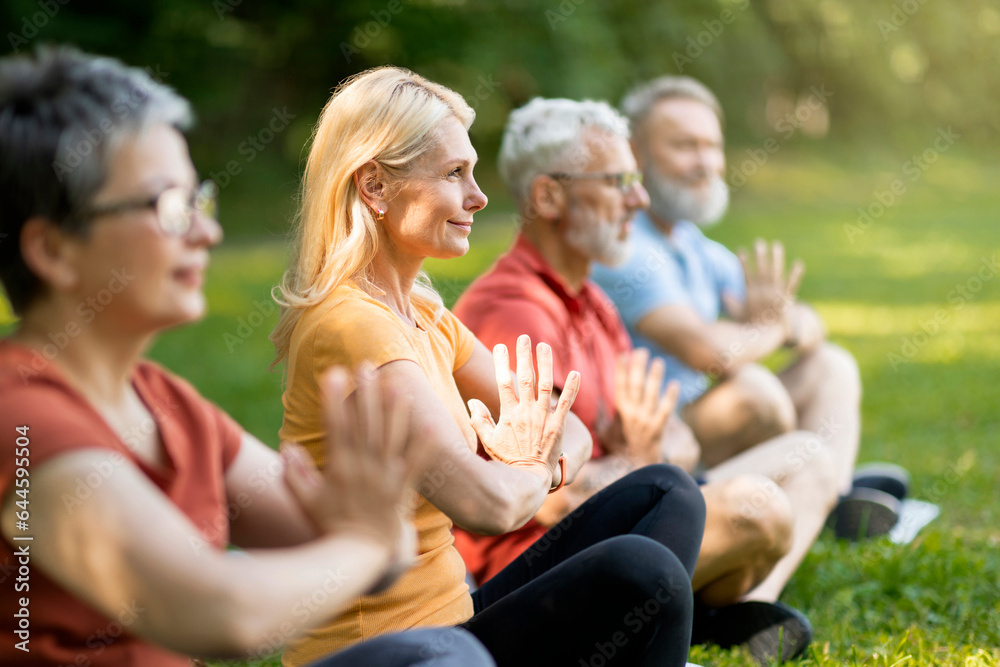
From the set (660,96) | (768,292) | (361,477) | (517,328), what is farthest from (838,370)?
(361,477)

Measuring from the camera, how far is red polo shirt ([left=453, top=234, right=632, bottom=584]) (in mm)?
2795

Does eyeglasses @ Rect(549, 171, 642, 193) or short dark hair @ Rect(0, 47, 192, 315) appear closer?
short dark hair @ Rect(0, 47, 192, 315)

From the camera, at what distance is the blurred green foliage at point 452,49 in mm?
18141

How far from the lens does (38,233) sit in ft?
4.36

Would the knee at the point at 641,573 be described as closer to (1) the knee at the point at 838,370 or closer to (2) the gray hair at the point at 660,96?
(1) the knee at the point at 838,370

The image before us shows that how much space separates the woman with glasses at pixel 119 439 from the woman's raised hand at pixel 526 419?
0.61 meters

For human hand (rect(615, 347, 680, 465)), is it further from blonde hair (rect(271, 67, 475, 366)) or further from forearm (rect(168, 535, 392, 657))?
forearm (rect(168, 535, 392, 657))

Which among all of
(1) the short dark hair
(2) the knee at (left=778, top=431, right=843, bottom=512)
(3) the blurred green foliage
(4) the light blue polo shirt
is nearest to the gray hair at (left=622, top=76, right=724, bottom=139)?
(4) the light blue polo shirt

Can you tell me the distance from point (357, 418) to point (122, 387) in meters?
0.34
